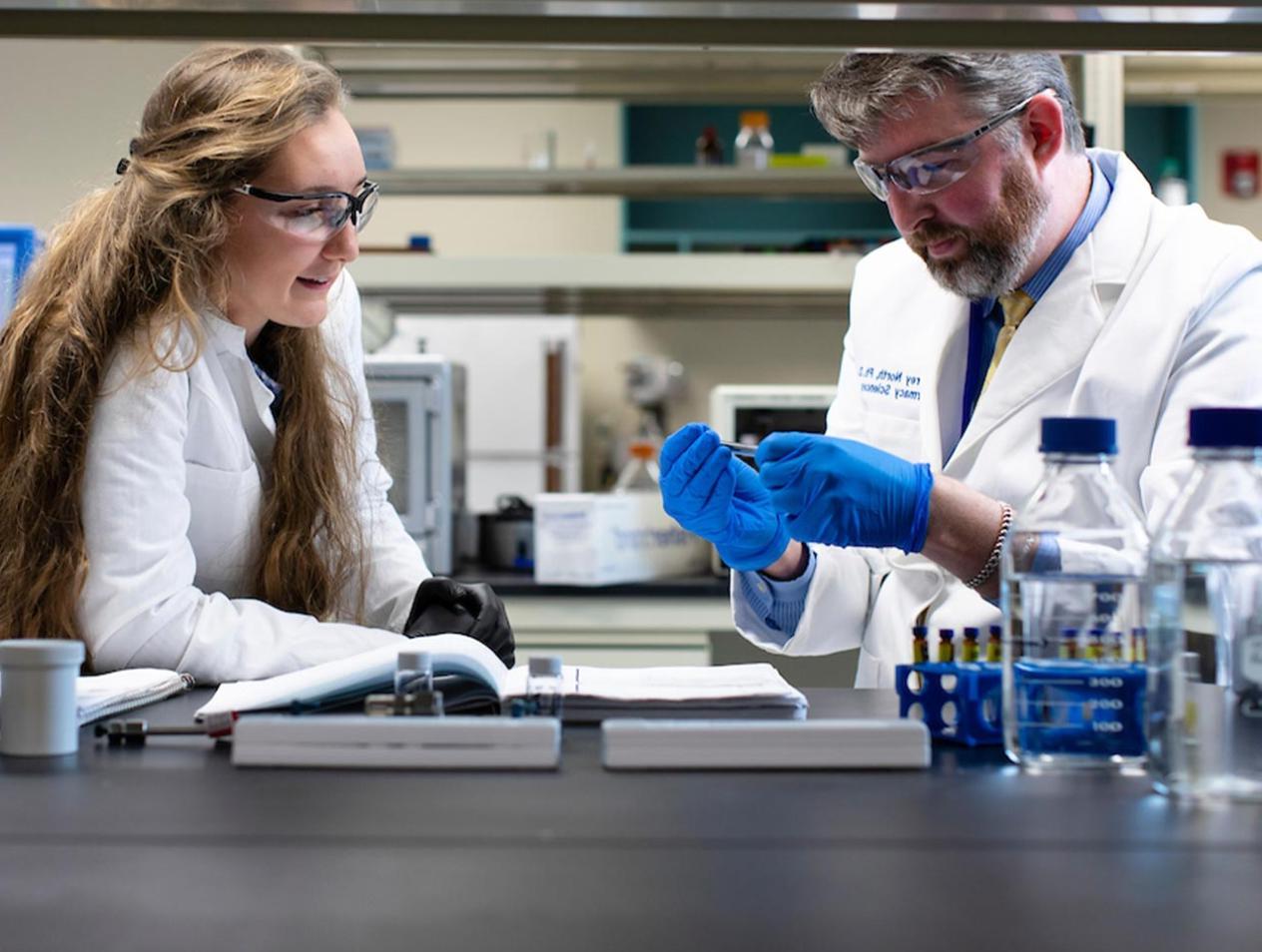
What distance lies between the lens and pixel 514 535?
3.54 metres

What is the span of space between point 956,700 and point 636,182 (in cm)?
310

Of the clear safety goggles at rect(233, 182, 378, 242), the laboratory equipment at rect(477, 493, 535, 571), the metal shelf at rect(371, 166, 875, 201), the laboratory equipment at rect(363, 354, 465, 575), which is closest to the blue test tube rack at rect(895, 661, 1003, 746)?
the clear safety goggles at rect(233, 182, 378, 242)

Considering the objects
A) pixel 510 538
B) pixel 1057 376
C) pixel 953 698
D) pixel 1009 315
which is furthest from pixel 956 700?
pixel 510 538

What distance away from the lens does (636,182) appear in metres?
3.90

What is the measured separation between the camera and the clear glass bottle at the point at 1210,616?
0.81 m

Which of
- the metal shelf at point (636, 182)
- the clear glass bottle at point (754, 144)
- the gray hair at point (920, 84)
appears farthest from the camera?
the clear glass bottle at point (754, 144)

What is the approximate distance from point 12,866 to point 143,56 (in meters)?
3.05

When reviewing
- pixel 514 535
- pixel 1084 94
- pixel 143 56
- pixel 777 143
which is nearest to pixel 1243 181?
pixel 777 143

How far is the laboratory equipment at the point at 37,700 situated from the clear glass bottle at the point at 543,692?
1.10 feet

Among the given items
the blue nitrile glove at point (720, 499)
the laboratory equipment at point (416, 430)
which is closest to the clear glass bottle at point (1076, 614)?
the blue nitrile glove at point (720, 499)

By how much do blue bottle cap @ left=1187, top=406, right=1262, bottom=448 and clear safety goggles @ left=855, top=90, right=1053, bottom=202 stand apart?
84 centimetres

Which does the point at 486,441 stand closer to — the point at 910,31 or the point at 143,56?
the point at 143,56

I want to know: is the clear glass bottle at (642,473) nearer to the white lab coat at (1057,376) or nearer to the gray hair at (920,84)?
the white lab coat at (1057,376)

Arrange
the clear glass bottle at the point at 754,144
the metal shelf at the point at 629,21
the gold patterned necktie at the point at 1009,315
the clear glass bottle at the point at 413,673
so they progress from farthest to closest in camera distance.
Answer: the clear glass bottle at the point at 754,144, the gold patterned necktie at the point at 1009,315, the clear glass bottle at the point at 413,673, the metal shelf at the point at 629,21
